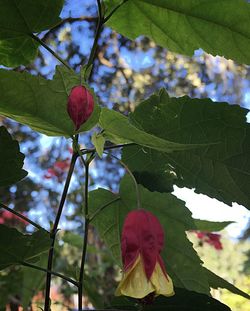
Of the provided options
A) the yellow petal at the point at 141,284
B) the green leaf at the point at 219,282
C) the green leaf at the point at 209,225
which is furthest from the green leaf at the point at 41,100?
the green leaf at the point at 209,225

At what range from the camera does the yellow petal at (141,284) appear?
441 millimetres

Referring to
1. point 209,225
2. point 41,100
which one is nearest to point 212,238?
point 209,225

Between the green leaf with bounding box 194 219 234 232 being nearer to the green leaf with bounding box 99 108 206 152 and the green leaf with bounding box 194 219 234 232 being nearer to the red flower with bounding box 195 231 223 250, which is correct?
the green leaf with bounding box 99 108 206 152

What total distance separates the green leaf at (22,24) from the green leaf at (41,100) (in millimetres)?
99

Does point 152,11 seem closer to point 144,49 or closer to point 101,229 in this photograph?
point 101,229

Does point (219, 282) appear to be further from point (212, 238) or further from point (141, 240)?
point (212, 238)

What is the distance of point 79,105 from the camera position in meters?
0.45

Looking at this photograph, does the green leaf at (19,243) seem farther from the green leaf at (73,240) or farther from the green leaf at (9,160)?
the green leaf at (73,240)

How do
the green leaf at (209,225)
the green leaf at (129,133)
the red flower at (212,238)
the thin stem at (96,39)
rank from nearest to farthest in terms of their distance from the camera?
1. the green leaf at (129,133)
2. the thin stem at (96,39)
3. the green leaf at (209,225)
4. the red flower at (212,238)

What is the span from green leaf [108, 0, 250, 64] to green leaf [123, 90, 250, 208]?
0.33 ft

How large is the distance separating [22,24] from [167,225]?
294 mm

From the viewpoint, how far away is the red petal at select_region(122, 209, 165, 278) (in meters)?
0.46

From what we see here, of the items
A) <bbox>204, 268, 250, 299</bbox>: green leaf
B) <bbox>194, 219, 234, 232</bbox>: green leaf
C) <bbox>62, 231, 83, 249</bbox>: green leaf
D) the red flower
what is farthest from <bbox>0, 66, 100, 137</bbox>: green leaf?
the red flower

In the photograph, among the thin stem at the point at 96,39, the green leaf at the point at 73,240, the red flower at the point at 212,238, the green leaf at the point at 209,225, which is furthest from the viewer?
the red flower at the point at 212,238
